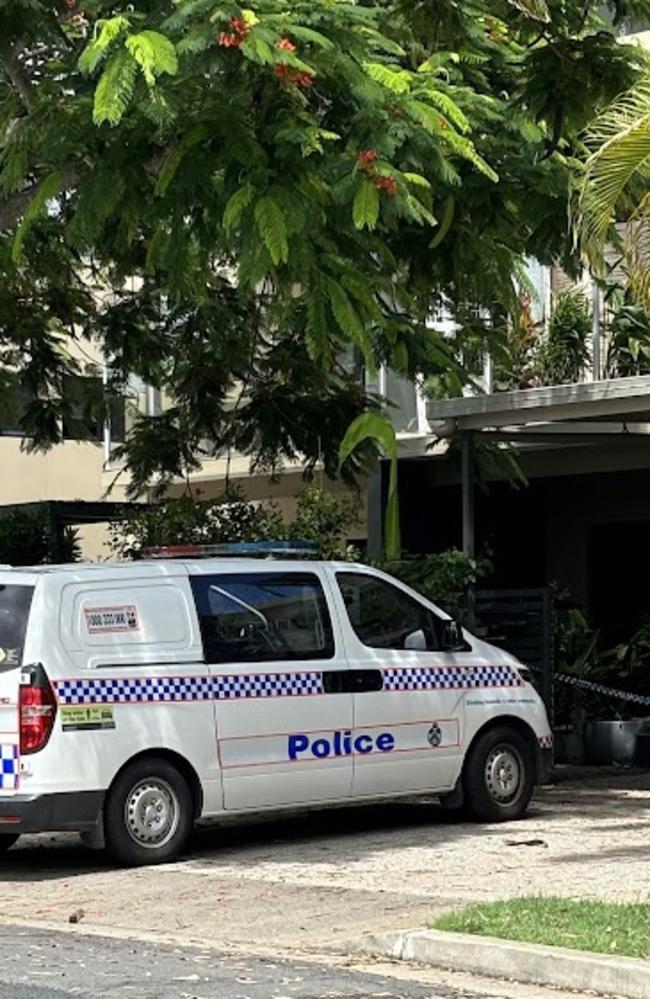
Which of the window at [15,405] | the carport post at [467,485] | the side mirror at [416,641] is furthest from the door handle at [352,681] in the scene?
the window at [15,405]

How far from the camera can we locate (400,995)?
8.33 m

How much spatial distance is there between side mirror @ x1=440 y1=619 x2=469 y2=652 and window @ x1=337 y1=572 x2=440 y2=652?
45 mm

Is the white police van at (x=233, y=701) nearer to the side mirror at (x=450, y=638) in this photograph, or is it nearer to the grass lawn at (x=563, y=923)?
the side mirror at (x=450, y=638)

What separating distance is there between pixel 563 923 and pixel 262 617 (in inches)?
167

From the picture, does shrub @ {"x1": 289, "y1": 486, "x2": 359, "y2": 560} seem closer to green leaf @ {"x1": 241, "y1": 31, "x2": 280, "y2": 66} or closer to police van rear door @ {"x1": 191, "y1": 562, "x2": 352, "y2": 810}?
police van rear door @ {"x1": 191, "y1": 562, "x2": 352, "y2": 810}

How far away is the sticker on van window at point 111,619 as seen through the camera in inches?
478

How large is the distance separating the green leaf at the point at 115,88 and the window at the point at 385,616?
3.93 m

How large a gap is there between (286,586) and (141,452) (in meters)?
6.86

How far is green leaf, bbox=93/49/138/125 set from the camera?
35.4 ft

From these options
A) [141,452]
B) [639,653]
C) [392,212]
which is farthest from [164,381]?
[392,212]

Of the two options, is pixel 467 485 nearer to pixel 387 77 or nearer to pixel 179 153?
pixel 387 77

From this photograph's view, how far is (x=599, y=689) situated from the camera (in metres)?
17.9

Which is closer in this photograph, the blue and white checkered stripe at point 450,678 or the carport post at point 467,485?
the blue and white checkered stripe at point 450,678

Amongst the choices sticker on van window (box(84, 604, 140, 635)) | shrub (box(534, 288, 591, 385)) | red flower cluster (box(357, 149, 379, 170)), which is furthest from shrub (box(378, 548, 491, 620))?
red flower cluster (box(357, 149, 379, 170))
